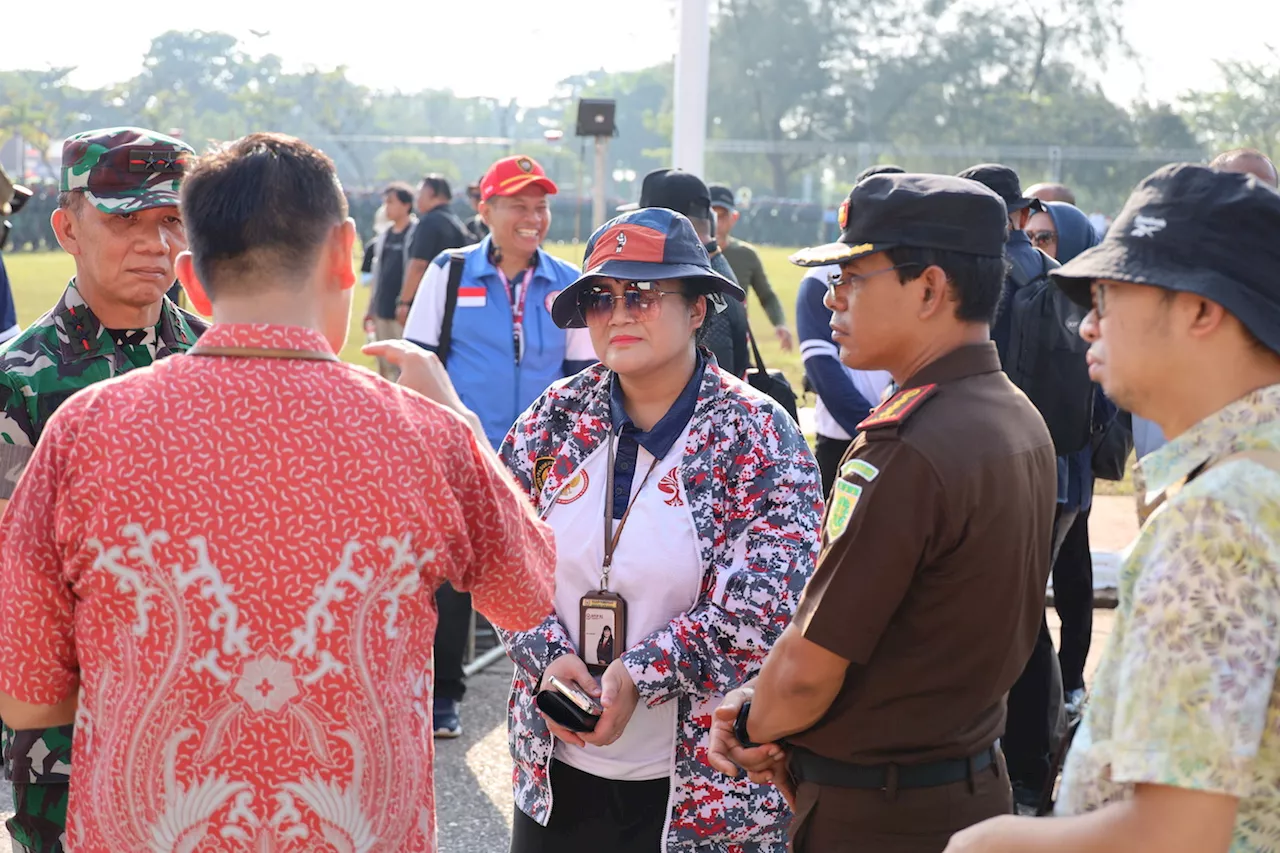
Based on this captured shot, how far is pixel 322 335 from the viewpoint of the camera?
1.90m

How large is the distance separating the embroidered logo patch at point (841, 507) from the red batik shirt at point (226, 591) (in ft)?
2.24

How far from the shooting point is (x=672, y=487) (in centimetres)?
290

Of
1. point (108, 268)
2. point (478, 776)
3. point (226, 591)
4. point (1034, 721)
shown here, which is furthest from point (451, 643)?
point (226, 591)

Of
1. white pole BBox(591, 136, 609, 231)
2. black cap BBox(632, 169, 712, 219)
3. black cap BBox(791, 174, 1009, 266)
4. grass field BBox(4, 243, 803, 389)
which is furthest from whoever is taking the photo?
grass field BBox(4, 243, 803, 389)

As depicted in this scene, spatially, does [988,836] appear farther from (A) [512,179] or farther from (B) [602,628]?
(A) [512,179]

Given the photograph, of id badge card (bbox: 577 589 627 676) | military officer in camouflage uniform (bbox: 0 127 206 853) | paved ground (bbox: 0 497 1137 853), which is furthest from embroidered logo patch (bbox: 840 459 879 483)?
paved ground (bbox: 0 497 1137 853)

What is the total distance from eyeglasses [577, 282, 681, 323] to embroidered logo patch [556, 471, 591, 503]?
0.37 meters

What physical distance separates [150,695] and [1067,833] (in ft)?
3.87

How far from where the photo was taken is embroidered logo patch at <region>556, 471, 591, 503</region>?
117 inches

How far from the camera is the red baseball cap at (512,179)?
19.5ft

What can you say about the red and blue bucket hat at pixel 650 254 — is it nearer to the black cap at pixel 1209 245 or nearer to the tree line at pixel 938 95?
the black cap at pixel 1209 245

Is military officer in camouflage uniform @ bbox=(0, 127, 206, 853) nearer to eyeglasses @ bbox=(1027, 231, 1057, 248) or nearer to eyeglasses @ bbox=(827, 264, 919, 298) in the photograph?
eyeglasses @ bbox=(827, 264, 919, 298)

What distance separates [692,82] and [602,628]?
771 cm

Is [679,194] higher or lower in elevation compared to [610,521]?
higher
